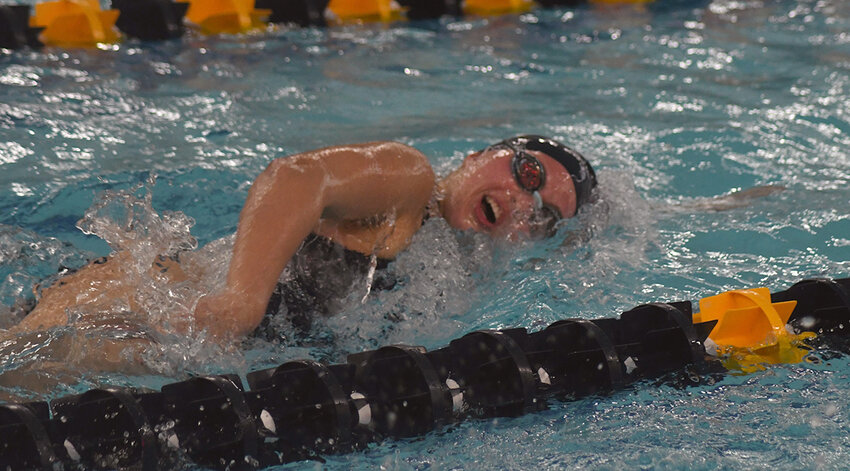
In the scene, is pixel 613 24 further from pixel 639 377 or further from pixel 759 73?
pixel 639 377

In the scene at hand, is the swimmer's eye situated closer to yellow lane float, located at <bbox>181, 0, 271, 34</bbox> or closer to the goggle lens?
the goggle lens

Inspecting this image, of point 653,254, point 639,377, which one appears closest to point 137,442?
point 639,377

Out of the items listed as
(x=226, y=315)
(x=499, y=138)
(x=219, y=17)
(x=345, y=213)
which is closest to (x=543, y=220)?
(x=345, y=213)

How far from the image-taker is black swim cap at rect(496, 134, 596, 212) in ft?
8.34

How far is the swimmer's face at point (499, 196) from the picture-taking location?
2461 mm

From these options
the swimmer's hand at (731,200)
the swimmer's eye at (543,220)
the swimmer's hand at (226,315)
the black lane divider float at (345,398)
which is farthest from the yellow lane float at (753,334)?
the swimmer's hand at (731,200)

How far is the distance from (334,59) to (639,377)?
133 inches

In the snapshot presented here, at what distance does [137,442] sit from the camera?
A: 1.50 m

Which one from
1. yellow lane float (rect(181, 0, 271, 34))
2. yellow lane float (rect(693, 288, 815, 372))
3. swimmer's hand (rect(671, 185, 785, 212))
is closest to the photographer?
yellow lane float (rect(693, 288, 815, 372))

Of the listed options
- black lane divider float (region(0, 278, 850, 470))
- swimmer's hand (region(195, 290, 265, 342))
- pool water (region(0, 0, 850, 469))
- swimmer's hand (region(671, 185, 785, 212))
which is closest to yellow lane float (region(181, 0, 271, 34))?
pool water (region(0, 0, 850, 469))

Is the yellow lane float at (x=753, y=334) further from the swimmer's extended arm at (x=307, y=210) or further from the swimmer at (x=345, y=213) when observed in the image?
the swimmer's extended arm at (x=307, y=210)

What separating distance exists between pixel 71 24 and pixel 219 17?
849mm

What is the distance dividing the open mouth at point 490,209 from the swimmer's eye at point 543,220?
0.32ft

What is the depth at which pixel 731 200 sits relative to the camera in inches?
131
